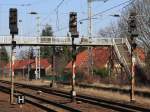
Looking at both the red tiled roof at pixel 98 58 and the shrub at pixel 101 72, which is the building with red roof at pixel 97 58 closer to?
the red tiled roof at pixel 98 58

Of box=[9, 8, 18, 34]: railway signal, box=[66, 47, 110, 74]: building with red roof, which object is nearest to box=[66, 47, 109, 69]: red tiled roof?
box=[66, 47, 110, 74]: building with red roof

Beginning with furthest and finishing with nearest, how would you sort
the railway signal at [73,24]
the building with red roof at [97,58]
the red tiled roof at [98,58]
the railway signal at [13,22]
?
the red tiled roof at [98,58], the building with red roof at [97,58], the railway signal at [73,24], the railway signal at [13,22]

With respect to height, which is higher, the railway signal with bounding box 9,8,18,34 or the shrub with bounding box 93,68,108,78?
the railway signal with bounding box 9,8,18,34

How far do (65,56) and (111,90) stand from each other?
82253 millimetres

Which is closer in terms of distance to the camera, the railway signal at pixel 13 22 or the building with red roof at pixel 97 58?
the railway signal at pixel 13 22

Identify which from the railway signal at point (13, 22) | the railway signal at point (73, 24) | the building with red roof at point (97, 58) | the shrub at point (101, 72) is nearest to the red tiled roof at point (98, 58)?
the building with red roof at point (97, 58)

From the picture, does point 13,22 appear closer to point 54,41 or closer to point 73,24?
point 73,24

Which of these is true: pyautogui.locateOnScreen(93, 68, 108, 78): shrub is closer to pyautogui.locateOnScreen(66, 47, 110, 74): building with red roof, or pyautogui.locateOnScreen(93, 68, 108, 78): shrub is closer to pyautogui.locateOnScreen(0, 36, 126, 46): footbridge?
pyautogui.locateOnScreen(0, 36, 126, 46): footbridge

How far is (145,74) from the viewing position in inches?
2625

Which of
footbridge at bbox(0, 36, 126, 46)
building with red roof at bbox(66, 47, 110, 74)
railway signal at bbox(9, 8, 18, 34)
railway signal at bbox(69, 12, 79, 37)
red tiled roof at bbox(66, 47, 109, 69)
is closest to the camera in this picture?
railway signal at bbox(9, 8, 18, 34)

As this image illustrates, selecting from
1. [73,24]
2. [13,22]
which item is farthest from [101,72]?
[13,22]

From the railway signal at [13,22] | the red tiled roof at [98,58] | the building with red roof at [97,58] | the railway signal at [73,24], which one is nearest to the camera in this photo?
the railway signal at [13,22]

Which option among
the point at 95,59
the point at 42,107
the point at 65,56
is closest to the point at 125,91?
the point at 42,107

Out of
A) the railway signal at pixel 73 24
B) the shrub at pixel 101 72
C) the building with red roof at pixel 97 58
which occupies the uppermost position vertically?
the railway signal at pixel 73 24
